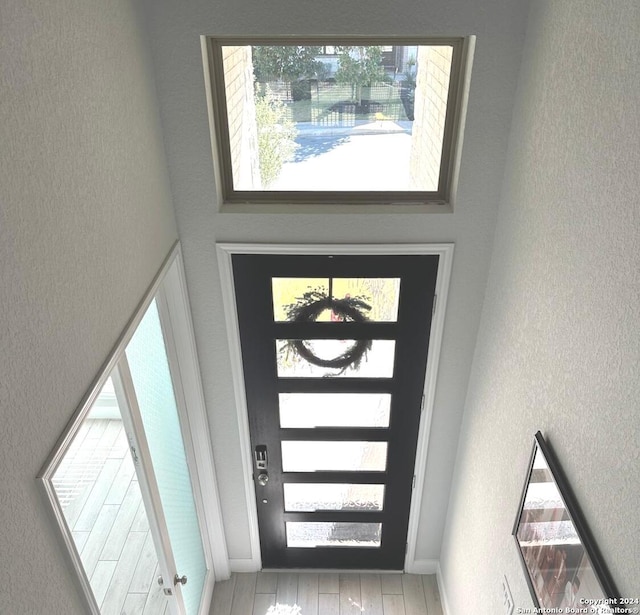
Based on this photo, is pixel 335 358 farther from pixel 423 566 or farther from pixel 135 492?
pixel 423 566

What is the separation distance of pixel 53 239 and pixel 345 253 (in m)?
1.33

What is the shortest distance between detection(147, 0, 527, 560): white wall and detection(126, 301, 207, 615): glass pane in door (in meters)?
0.22

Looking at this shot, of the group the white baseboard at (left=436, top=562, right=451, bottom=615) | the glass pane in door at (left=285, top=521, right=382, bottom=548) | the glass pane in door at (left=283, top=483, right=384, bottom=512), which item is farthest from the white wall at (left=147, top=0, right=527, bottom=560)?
the white baseboard at (left=436, top=562, right=451, bottom=615)

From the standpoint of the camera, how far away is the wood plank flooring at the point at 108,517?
2.35 meters

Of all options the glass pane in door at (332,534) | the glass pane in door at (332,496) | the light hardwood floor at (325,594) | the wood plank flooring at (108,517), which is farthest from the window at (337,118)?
the light hardwood floor at (325,594)

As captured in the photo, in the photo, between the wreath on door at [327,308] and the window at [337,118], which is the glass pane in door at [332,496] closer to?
the wreath on door at [327,308]

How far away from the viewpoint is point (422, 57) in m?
2.13

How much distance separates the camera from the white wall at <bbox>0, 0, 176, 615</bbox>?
1.12m

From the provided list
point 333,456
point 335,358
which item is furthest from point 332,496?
point 335,358

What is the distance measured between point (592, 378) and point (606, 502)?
31 cm

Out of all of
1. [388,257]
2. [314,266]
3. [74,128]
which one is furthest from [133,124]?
[388,257]

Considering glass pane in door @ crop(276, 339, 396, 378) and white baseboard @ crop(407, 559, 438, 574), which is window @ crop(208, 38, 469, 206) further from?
white baseboard @ crop(407, 559, 438, 574)

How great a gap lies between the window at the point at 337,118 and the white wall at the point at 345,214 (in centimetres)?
10

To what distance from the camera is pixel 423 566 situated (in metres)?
3.43
